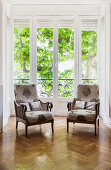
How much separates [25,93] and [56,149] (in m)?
1.82

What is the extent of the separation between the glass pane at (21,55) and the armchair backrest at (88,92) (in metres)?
1.82

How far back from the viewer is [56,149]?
3.31 m

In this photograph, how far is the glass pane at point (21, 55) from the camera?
5.92 meters

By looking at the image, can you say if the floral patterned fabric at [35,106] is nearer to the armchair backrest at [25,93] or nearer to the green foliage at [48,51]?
the armchair backrest at [25,93]

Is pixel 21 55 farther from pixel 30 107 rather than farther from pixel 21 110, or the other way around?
pixel 21 110

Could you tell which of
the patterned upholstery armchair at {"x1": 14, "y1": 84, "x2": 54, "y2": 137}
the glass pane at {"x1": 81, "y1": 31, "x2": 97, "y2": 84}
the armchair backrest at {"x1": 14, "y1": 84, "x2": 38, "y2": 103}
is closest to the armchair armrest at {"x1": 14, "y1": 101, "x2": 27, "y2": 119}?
the patterned upholstery armchair at {"x1": 14, "y1": 84, "x2": 54, "y2": 137}

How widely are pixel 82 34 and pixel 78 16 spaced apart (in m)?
0.54

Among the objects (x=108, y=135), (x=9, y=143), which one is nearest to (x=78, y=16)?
(x=108, y=135)

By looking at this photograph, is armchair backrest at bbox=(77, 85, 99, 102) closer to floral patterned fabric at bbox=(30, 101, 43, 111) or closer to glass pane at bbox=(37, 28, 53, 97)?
floral patterned fabric at bbox=(30, 101, 43, 111)

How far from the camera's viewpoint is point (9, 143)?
3.58 m

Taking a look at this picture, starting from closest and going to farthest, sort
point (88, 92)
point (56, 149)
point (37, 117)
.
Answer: point (56, 149)
point (37, 117)
point (88, 92)

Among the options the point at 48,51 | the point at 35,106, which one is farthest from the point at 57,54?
the point at 35,106

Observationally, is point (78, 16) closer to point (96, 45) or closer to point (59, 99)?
point (96, 45)

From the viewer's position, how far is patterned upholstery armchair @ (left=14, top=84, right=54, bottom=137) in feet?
13.5
